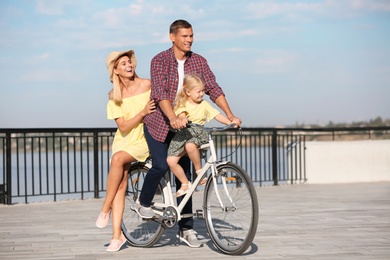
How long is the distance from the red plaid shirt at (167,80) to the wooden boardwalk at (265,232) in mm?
957

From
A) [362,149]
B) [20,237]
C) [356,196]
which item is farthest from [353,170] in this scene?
[20,237]

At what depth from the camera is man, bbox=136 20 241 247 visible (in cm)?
581

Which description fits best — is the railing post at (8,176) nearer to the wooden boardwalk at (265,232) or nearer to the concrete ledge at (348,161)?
the wooden boardwalk at (265,232)

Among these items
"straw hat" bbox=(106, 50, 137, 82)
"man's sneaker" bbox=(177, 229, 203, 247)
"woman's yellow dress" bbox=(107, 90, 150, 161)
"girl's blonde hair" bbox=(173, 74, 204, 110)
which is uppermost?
"straw hat" bbox=(106, 50, 137, 82)

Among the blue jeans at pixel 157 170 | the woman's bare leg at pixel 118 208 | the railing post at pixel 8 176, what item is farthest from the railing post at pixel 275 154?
the woman's bare leg at pixel 118 208

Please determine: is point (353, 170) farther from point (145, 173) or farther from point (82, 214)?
point (145, 173)

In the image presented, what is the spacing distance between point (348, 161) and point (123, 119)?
8.87 m

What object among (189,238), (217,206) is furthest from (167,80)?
(189,238)

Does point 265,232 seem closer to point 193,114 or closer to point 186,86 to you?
point 193,114

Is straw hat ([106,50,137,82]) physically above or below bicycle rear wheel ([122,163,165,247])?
above

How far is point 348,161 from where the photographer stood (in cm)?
1415

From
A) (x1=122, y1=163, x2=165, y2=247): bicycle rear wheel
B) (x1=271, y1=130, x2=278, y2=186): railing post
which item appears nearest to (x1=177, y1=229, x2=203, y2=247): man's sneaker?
(x1=122, y1=163, x2=165, y2=247): bicycle rear wheel

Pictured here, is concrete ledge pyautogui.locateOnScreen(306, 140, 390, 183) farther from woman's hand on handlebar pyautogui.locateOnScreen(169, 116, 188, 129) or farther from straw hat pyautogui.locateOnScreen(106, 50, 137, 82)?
woman's hand on handlebar pyautogui.locateOnScreen(169, 116, 188, 129)

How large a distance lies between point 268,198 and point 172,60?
5.44 m
